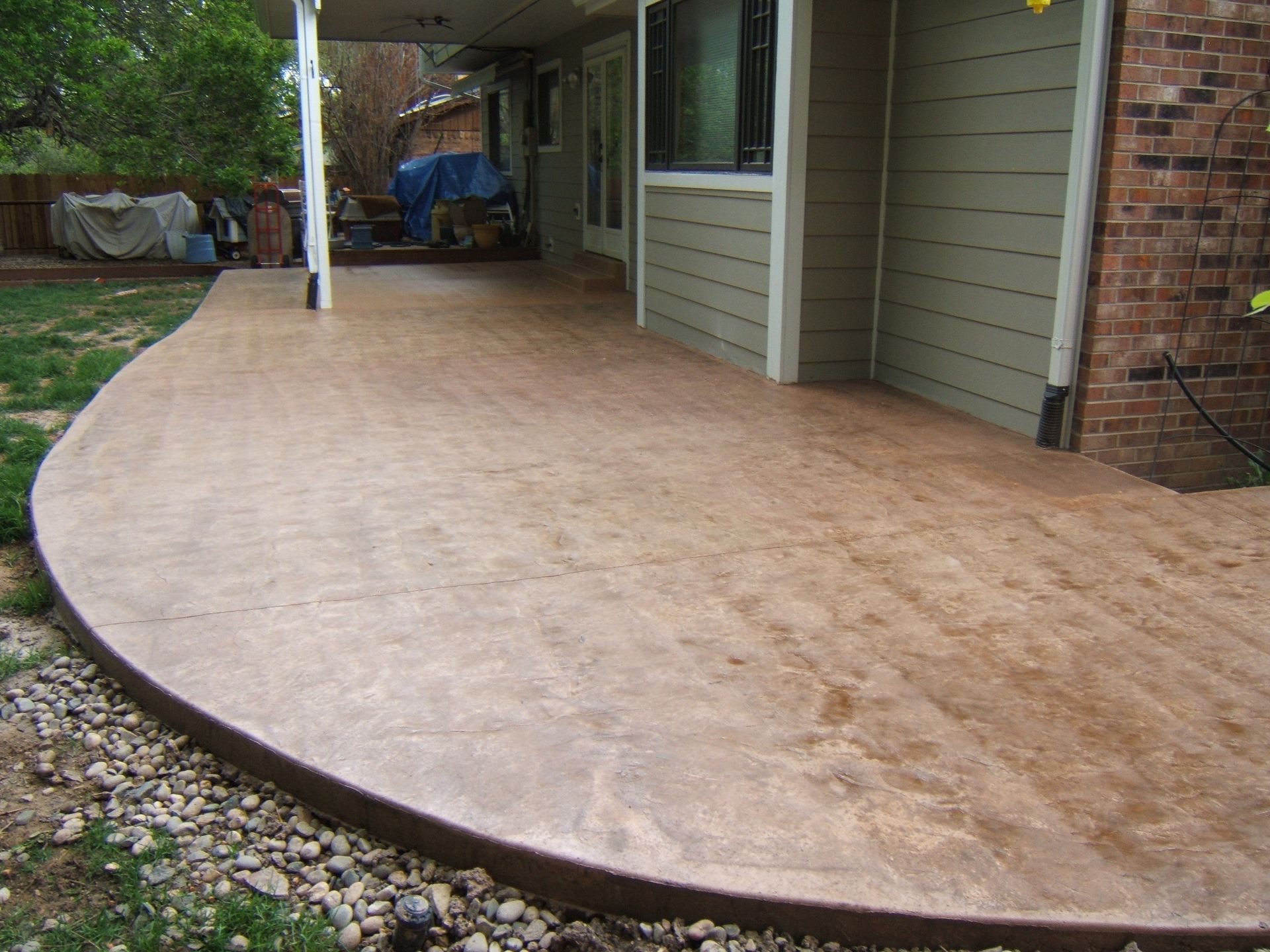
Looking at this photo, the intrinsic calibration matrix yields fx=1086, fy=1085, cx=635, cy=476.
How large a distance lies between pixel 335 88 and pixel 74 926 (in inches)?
916

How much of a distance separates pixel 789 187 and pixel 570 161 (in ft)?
22.5

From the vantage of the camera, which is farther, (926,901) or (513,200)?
(513,200)

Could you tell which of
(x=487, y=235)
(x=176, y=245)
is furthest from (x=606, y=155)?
(x=176, y=245)

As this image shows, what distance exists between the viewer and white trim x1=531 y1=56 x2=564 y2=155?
39.8ft

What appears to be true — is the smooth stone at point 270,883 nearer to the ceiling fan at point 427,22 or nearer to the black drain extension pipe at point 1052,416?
the black drain extension pipe at point 1052,416

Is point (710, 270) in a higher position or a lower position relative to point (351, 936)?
higher

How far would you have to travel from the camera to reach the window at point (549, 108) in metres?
12.4

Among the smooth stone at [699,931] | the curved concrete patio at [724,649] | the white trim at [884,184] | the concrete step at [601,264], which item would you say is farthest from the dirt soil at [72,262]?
the smooth stone at [699,931]

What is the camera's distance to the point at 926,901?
5.88 feet

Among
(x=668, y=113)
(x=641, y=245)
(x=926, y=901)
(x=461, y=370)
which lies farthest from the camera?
(x=641, y=245)

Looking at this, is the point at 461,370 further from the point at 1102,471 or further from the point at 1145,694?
the point at 1145,694

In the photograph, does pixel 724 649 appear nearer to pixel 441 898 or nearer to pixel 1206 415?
pixel 441 898

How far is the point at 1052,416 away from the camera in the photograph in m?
4.41

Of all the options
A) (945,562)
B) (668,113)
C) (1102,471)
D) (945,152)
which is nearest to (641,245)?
(668,113)
